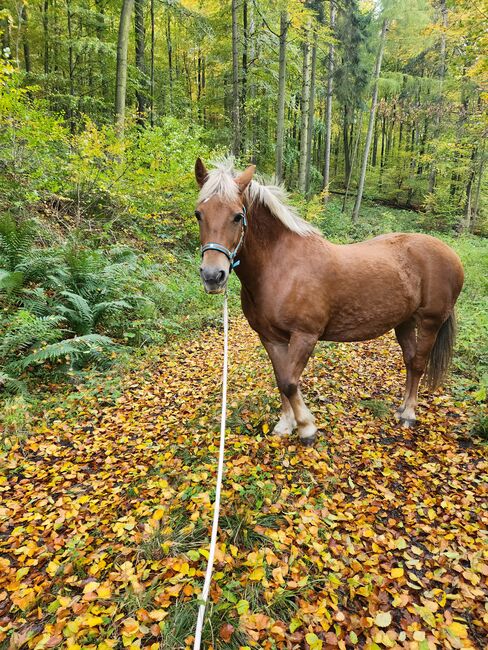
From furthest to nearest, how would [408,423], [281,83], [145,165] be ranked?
[281,83]
[145,165]
[408,423]

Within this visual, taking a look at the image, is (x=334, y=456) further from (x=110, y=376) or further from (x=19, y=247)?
(x=19, y=247)

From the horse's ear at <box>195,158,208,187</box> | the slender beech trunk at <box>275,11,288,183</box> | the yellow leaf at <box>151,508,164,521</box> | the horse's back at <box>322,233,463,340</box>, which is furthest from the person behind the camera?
the slender beech trunk at <box>275,11,288,183</box>

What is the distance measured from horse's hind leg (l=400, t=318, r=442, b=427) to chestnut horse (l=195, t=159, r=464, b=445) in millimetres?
12

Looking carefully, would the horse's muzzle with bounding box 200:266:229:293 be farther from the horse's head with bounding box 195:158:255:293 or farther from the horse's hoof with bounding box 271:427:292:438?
the horse's hoof with bounding box 271:427:292:438

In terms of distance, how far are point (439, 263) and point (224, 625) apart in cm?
395

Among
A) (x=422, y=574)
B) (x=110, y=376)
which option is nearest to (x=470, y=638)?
(x=422, y=574)

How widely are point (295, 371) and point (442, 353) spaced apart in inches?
88.9

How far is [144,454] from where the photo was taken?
3629mm

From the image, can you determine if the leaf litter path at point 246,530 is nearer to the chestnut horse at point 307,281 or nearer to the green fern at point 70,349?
the chestnut horse at point 307,281

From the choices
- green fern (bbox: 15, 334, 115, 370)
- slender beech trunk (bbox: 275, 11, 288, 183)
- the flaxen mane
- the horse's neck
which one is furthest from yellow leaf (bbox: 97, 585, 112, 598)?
slender beech trunk (bbox: 275, 11, 288, 183)

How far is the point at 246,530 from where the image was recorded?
2574mm

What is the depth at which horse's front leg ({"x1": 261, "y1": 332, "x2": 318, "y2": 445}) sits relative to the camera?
3377 mm

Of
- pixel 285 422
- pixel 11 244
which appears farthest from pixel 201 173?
pixel 11 244

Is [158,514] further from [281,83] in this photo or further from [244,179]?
[281,83]
